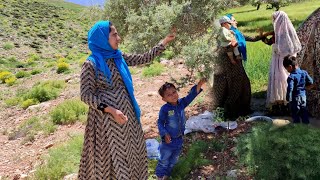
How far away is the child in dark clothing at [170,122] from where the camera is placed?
4.00 m

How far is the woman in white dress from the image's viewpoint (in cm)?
573

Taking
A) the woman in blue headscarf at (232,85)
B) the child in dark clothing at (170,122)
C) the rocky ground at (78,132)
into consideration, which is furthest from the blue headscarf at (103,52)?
the woman in blue headscarf at (232,85)

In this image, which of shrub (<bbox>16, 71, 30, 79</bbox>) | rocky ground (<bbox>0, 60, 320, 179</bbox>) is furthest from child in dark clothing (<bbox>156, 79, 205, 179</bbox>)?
shrub (<bbox>16, 71, 30, 79</bbox>)

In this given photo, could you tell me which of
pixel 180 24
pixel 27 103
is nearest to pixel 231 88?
pixel 180 24

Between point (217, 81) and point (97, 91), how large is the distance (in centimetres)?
302

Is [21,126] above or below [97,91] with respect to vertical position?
A: below

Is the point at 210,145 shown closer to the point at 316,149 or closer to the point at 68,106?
the point at 316,149

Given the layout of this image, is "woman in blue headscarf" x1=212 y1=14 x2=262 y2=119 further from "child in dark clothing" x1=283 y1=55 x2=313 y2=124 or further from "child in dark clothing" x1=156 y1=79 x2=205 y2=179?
"child in dark clothing" x1=156 y1=79 x2=205 y2=179

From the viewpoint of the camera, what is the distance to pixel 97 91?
3.38m

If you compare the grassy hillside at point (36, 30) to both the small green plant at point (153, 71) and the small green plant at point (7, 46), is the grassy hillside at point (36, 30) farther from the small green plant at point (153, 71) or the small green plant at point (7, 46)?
the small green plant at point (153, 71)

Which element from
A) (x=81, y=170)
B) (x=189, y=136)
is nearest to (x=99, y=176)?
(x=81, y=170)

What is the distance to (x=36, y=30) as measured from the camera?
98.0 ft

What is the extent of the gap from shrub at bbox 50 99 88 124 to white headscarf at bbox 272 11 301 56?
4.26 meters

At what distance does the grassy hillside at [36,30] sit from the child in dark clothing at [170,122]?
715 inches
